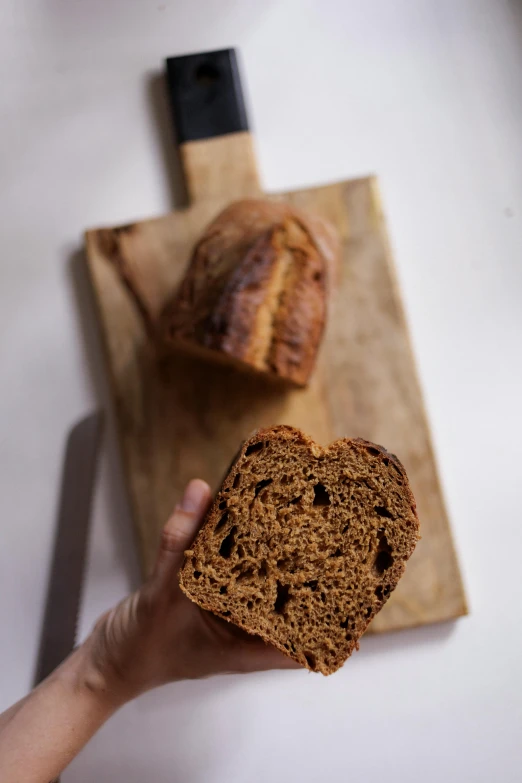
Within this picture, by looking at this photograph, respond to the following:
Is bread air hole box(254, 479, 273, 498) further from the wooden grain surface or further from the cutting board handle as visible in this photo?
the cutting board handle

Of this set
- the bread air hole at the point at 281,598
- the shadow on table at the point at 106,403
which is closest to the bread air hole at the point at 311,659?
the bread air hole at the point at 281,598

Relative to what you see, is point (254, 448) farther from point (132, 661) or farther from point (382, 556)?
point (132, 661)

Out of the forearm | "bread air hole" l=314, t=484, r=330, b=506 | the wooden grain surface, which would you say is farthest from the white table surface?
"bread air hole" l=314, t=484, r=330, b=506

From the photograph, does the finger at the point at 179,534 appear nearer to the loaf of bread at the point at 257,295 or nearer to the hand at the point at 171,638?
the hand at the point at 171,638

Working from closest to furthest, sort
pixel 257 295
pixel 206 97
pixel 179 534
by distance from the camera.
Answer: pixel 179 534, pixel 257 295, pixel 206 97

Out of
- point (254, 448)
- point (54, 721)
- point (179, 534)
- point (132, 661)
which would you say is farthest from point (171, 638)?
point (254, 448)

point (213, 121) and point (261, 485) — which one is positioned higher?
point (213, 121)

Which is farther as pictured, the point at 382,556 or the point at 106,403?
the point at 106,403

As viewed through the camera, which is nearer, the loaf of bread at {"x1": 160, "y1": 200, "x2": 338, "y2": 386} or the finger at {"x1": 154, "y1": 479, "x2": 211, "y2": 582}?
the finger at {"x1": 154, "y1": 479, "x2": 211, "y2": 582}
